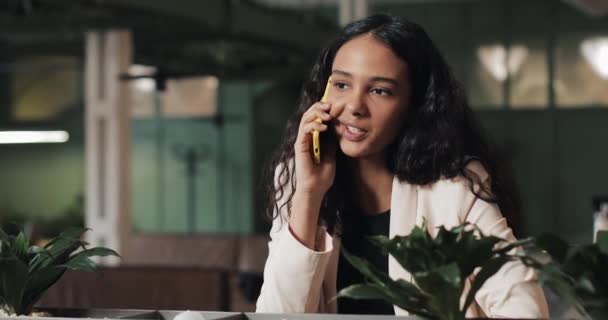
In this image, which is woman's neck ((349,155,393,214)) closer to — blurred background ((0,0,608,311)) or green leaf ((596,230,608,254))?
green leaf ((596,230,608,254))

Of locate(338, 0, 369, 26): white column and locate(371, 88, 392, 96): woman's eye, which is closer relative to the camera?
locate(371, 88, 392, 96): woman's eye

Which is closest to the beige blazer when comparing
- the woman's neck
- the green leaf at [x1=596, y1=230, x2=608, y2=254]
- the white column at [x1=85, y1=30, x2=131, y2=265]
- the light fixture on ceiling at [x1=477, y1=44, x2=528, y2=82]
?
the woman's neck

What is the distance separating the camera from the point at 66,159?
1456cm

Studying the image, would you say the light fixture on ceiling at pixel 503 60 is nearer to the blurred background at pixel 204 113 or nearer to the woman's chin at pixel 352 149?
the blurred background at pixel 204 113

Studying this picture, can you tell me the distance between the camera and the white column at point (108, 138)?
→ 377 inches

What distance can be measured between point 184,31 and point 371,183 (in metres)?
8.20

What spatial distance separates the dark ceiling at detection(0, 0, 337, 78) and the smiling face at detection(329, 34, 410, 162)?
245 inches

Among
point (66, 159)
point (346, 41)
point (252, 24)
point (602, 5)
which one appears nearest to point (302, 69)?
point (252, 24)

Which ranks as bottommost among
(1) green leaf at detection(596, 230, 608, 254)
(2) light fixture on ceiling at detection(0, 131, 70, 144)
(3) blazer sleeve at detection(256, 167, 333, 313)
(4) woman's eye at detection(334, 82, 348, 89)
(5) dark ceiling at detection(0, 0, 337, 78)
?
(2) light fixture on ceiling at detection(0, 131, 70, 144)

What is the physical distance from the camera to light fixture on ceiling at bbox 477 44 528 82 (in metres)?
12.3

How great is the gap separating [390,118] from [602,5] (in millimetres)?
7464

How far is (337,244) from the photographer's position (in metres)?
2.08

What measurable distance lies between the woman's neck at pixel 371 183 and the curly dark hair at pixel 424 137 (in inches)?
0.8

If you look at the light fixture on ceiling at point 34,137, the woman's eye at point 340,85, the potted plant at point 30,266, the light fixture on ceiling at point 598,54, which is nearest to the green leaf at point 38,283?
the potted plant at point 30,266
